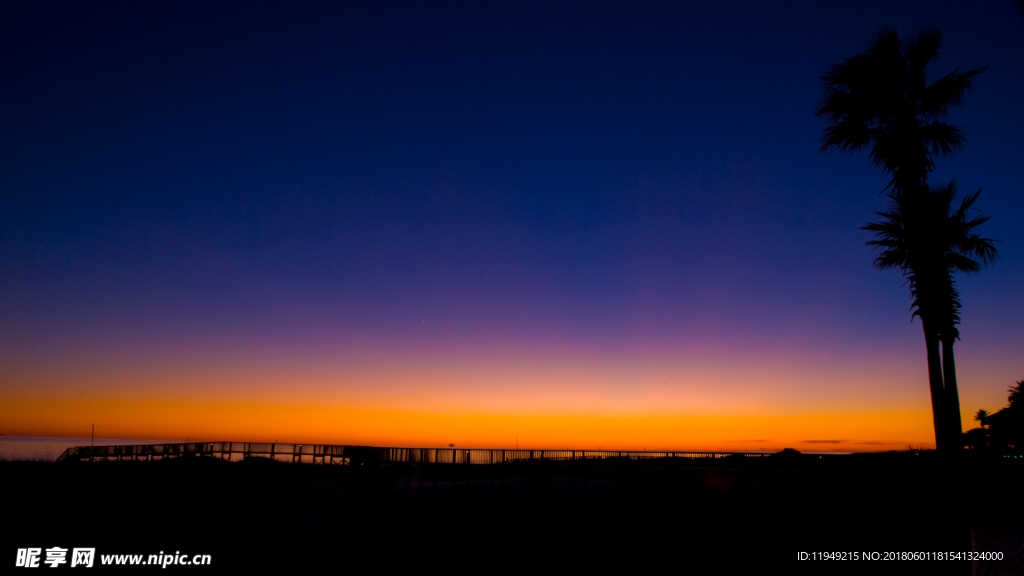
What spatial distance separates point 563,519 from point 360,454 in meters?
12.9

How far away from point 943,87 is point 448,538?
62.2 ft

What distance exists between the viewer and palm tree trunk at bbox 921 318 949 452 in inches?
591

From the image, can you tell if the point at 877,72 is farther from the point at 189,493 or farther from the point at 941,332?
the point at 189,493

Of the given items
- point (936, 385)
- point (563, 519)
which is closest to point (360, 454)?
point (563, 519)

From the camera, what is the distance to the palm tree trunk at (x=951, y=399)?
48.1 feet

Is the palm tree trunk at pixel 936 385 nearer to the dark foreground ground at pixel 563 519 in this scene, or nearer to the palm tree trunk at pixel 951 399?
the palm tree trunk at pixel 951 399

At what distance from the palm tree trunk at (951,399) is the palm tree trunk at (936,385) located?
0.09 meters

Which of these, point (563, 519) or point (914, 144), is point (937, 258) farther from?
point (563, 519)

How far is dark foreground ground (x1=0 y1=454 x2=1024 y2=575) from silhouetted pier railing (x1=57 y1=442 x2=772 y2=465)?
112 cm

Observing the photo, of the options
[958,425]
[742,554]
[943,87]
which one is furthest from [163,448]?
[943,87]

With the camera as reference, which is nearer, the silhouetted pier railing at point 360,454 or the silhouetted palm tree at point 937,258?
the silhouetted palm tree at point 937,258

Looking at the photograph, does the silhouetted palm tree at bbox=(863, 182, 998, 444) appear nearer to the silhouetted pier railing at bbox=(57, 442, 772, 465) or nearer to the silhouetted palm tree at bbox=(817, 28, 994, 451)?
the silhouetted palm tree at bbox=(817, 28, 994, 451)

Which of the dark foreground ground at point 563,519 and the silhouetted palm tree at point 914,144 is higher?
the silhouetted palm tree at point 914,144

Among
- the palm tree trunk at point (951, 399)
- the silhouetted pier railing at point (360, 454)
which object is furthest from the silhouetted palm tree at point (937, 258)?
the silhouetted pier railing at point (360, 454)
